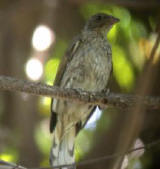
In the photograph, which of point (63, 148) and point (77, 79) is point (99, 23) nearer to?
point (77, 79)

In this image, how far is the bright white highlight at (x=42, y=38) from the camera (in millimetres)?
4852

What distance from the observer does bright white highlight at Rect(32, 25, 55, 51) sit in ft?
15.9

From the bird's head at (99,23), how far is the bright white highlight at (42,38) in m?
0.45

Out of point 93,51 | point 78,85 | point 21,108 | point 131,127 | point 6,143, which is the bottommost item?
point 6,143

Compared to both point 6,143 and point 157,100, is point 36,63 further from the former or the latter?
point 157,100

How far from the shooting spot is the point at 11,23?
184 inches

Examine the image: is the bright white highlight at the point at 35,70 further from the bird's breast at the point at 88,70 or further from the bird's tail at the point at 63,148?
the bird's tail at the point at 63,148

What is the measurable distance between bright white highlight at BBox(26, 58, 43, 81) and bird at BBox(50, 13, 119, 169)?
0.76 ft

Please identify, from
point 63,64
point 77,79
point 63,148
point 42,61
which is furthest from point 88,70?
point 63,148

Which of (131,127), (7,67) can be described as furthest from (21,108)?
(131,127)

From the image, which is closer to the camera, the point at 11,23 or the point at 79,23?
the point at 11,23

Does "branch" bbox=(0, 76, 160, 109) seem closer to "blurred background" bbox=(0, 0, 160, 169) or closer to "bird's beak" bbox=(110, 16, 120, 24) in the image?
"blurred background" bbox=(0, 0, 160, 169)

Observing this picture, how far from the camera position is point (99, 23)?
5039 mm

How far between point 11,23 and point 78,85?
3.06 ft
